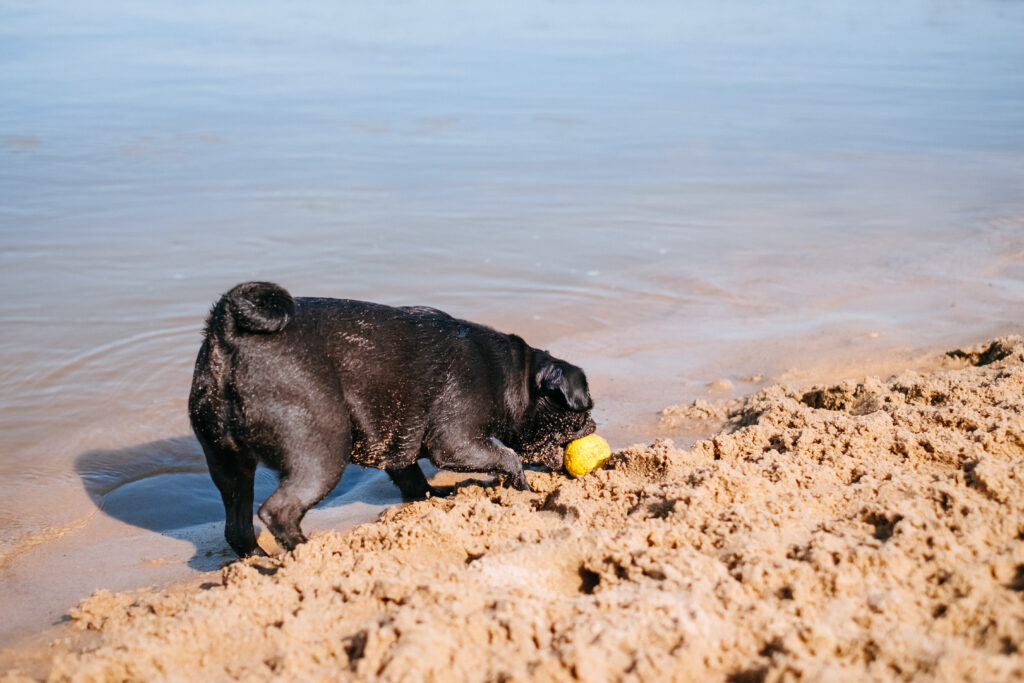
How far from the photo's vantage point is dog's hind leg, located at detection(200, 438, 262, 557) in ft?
15.2

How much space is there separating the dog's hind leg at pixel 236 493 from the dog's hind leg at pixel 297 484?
0.31 m

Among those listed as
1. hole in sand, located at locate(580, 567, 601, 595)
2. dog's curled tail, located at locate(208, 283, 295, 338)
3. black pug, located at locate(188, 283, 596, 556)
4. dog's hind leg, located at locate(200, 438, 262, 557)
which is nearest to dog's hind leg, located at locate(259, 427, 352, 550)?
black pug, located at locate(188, 283, 596, 556)

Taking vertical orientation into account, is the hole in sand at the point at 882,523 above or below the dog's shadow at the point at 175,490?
above

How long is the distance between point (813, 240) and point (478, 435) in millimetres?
7175

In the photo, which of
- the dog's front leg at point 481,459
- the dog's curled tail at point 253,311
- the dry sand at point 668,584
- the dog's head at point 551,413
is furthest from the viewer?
the dog's head at point 551,413

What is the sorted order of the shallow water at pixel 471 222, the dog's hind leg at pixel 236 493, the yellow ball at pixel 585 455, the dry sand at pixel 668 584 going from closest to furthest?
1. the dry sand at pixel 668 584
2. the dog's hind leg at pixel 236 493
3. the yellow ball at pixel 585 455
4. the shallow water at pixel 471 222

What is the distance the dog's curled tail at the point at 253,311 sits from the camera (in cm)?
431

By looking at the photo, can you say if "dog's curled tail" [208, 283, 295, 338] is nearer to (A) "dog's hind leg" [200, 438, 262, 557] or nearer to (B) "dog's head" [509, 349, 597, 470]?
(A) "dog's hind leg" [200, 438, 262, 557]

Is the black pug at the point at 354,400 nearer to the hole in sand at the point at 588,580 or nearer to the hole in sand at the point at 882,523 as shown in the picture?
the hole in sand at the point at 588,580

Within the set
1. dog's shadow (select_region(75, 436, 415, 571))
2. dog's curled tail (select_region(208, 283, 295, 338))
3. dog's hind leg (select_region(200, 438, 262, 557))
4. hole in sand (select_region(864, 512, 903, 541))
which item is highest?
dog's curled tail (select_region(208, 283, 295, 338))

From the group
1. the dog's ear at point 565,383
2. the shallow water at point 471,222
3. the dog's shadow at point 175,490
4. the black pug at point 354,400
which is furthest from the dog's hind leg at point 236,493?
the dog's ear at point 565,383

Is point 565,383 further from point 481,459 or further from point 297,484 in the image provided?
point 297,484

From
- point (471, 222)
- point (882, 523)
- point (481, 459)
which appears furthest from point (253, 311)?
point (471, 222)

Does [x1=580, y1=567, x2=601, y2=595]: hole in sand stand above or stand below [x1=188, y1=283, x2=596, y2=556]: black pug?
below
